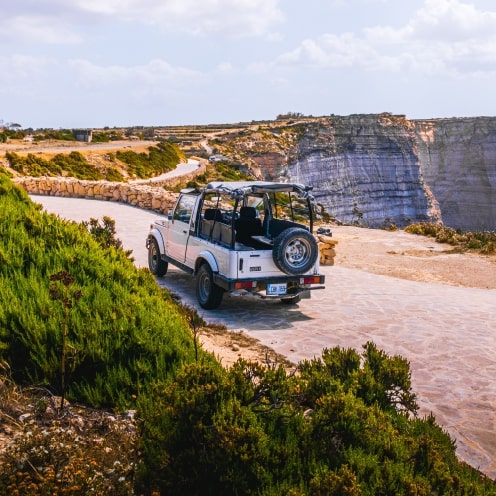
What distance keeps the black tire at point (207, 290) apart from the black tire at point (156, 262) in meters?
2.35

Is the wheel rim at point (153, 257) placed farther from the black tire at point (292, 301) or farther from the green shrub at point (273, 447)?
the green shrub at point (273, 447)

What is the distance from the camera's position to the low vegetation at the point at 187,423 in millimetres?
3494

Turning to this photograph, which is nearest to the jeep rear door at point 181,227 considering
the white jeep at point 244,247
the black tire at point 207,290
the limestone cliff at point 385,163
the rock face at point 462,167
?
the white jeep at point 244,247

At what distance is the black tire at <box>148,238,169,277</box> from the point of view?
1277cm

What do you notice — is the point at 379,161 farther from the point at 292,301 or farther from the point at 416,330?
the point at 416,330

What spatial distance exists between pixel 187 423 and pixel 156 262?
933 centimetres

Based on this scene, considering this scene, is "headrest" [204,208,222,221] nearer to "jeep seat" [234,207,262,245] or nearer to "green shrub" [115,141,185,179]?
"jeep seat" [234,207,262,245]

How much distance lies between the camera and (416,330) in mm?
9500

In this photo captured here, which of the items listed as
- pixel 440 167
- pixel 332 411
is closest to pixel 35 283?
pixel 332 411

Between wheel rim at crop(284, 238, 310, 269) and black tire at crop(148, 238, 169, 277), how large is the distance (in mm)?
3849

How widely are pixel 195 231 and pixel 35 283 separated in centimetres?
494

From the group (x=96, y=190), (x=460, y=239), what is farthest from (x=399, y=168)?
(x=96, y=190)

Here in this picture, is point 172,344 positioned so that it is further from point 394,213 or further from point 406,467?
point 394,213

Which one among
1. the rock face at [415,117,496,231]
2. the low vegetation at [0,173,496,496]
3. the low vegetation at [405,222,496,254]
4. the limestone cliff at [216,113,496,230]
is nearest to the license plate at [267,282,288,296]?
the low vegetation at [0,173,496,496]
